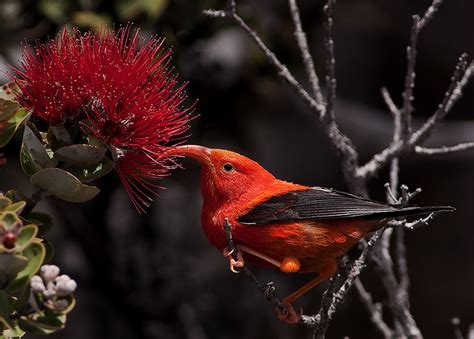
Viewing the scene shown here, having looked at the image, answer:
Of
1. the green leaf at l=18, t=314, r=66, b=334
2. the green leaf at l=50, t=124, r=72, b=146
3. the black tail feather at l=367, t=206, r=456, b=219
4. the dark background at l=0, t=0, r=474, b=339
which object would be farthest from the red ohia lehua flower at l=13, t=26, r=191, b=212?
the dark background at l=0, t=0, r=474, b=339

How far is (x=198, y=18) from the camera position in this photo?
11.7 ft

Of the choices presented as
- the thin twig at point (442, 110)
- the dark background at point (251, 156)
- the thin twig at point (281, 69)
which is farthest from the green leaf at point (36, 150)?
the dark background at point (251, 156)

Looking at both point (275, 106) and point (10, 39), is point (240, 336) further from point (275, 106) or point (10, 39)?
point (10, 39)

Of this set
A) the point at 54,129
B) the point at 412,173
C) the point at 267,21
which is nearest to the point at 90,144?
the point at 54,129

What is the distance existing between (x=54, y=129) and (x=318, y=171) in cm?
389

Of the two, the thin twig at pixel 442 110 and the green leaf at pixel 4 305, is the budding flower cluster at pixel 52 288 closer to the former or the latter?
the green leaf at pixel 4 305

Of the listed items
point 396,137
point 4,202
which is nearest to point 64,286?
point 4,202

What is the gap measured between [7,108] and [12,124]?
0.28 feet

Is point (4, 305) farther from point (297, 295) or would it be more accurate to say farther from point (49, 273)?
point (297, 295)

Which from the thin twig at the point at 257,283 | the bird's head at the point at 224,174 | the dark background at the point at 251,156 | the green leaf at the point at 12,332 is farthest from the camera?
the dark background at the point at 251,156

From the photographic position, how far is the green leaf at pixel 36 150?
76.2 inches

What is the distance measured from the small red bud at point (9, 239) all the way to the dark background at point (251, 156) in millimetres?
1790

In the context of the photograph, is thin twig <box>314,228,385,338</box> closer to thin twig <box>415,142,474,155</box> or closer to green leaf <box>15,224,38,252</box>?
thin twig <box>415,142,474,155</box>

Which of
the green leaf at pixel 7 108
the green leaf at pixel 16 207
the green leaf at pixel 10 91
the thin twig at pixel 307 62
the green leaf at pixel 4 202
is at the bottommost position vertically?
the green leaf at pixel 4 202
